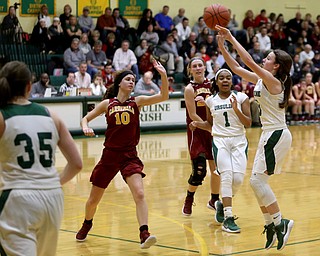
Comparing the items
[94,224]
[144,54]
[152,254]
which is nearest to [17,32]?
[144,54]

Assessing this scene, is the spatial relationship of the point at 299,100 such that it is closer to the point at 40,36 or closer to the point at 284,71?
the point at 40,36

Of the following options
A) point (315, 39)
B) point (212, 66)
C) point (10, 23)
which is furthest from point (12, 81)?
point (315, 39)

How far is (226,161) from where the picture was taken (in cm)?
816

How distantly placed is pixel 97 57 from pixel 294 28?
29.0 ft

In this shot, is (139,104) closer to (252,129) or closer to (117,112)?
(117,112)

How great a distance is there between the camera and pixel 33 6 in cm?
2241

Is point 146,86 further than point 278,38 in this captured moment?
No

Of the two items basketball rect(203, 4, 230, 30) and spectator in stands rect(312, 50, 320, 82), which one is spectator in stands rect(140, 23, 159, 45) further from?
basketball rect(203, 4, 230, 30)

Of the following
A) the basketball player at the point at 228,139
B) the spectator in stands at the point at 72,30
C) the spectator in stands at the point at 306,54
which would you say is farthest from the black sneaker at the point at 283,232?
the spectator in stands at the point at 306,54

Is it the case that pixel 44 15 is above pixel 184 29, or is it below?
above

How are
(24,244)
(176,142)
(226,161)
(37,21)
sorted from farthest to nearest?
(37,21)
(176,142)
(226,161)
(24,244)

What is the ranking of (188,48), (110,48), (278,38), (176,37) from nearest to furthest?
1. (110,48)
2. (176,37)
3. (188,48)
4. (278,38)

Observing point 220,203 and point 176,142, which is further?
point 176,142

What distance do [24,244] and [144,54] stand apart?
17999 mm
